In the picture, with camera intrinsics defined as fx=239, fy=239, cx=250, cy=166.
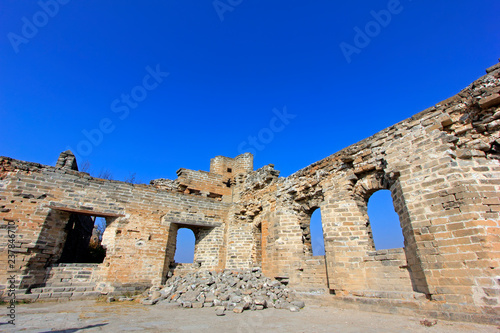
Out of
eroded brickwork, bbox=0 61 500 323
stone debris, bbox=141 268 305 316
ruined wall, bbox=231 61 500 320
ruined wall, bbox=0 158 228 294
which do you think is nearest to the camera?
ruined wall, bbox=231 61 500 320

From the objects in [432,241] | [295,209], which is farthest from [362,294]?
[295,209]

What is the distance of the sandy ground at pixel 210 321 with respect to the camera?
4.45m

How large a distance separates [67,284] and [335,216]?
1004 cm

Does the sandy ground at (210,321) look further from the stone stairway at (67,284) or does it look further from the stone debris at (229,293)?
the stone stairway at (67,284)

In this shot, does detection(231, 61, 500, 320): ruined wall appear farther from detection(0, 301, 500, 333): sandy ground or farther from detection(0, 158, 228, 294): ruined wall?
detection(0, 158, 228, 294): ruined wall

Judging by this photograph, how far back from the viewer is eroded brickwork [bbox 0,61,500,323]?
4949 mm

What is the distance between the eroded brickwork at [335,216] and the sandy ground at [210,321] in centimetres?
72

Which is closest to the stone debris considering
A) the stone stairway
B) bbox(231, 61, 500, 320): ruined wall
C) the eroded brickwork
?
the eroded brickwork

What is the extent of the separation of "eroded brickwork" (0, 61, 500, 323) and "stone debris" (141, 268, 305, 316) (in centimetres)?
74

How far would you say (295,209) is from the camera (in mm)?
9586

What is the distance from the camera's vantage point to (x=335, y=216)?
772cm

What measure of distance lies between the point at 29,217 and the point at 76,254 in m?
6.03

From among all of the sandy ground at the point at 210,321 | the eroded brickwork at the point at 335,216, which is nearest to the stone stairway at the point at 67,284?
the eroded brickwork at the point at 335,216

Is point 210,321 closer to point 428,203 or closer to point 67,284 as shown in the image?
point 428,203
